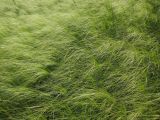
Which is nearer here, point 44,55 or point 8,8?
point 44,55

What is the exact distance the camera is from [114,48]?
224cm

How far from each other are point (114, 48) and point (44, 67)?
Result: 1.59 feet

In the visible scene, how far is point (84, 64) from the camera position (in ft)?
7.23

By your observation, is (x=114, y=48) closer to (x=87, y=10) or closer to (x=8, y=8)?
(x=87, y=10)

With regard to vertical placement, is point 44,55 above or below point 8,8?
below

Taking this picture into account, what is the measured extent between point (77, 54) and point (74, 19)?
492 millimetres

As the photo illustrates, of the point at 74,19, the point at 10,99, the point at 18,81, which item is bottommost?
the point at 10,99

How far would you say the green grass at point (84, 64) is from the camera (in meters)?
1.93

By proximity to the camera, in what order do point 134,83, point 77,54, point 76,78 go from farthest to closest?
point 77,54, point 76,78, point 134,83

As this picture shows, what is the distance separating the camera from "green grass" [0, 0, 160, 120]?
6.34 ft

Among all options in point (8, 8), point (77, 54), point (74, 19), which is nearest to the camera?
point (77, 54)

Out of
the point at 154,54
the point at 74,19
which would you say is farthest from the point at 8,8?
the point at 154,54

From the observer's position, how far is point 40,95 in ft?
6.63

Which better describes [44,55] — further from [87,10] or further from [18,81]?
[87,10]
